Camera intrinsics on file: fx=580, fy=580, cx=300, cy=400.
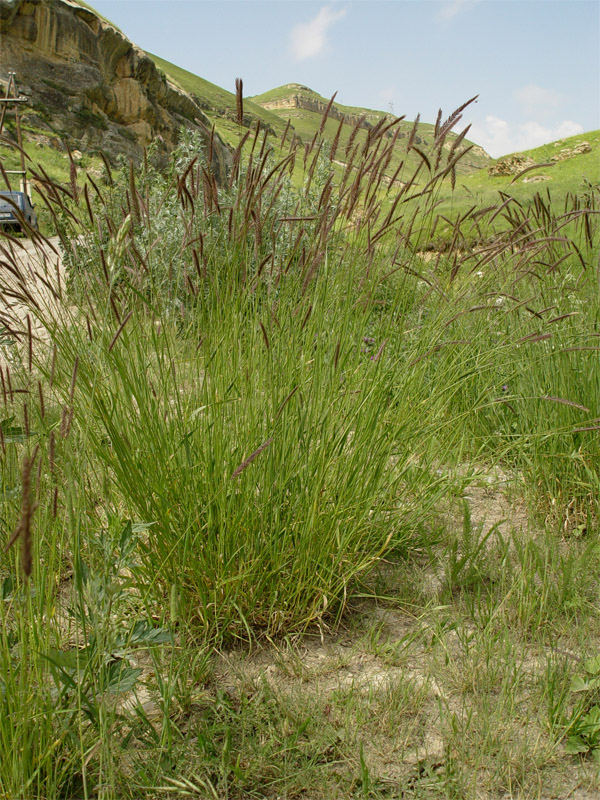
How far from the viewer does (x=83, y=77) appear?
30203 mm

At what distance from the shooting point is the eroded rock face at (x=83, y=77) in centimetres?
2812

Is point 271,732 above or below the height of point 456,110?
below

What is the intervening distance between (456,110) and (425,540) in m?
1.51

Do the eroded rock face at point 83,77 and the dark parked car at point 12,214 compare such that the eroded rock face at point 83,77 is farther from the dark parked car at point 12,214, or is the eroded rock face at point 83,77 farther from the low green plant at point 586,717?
the low green plant at point 586,717

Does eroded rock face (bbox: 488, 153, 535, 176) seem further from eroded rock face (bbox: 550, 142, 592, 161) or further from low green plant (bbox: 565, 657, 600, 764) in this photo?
low green plant (bbox: 565, 657, 600, 764)

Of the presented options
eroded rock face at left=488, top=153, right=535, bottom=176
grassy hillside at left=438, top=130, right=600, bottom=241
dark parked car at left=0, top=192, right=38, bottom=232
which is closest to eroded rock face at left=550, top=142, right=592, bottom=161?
grassy hillside at left=438, top=130, right=600, bottom=241

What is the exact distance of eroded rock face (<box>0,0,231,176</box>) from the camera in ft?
92.3

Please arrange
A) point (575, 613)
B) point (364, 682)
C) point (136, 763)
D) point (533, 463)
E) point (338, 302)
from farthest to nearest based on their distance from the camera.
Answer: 1. point (533, 463)
2. point (338, 302)
3. point (575, 613)
4. point (364, 682)
5. point (136, 763)

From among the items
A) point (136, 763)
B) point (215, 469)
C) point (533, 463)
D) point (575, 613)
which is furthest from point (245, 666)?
point (533, 463)

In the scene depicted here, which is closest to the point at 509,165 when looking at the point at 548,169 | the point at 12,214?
the point at 548,169

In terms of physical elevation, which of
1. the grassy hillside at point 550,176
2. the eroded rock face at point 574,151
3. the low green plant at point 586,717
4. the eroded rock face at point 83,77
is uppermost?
the eroded rock face at point 83,77

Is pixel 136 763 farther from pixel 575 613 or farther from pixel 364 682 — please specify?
pixel 575 613

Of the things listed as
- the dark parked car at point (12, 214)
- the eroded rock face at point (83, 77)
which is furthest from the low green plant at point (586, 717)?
the eroded rock face at point (83, 77)

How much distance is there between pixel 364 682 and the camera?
154 cm
